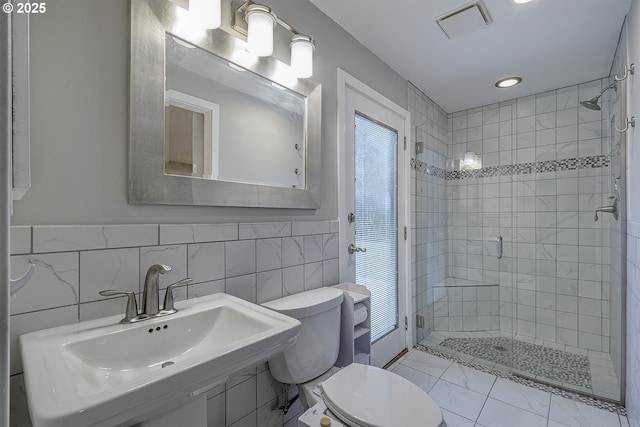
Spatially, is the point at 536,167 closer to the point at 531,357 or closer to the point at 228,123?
the point at 531,357

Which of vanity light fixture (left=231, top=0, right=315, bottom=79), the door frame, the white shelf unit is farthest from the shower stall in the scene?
vanity light fixture (left=231, top=0, right=315, bottom=79)

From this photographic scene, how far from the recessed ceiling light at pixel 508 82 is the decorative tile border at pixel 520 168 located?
2.37 feet

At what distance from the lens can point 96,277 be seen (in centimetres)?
88

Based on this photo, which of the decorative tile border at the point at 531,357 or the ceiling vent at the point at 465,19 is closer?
the ceiling vent at the point at 465,19

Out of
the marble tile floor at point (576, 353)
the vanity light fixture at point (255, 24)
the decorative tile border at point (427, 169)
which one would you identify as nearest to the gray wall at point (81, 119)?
the vanity light fixture at point (255, 24)

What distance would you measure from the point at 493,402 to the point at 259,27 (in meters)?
2.42

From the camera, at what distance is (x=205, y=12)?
3.50 ft

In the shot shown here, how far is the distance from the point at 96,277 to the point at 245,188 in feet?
1.98

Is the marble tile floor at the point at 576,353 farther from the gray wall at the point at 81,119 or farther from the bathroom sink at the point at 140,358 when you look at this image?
the gray wall at the point at 81,119

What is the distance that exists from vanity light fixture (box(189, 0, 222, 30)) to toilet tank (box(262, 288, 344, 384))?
1.11m

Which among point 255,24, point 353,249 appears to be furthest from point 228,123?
point 353,249

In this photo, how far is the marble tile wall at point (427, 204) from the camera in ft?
8.36

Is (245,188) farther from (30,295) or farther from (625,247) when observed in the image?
(625,247)

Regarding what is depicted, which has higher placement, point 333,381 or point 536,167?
point 536,167
